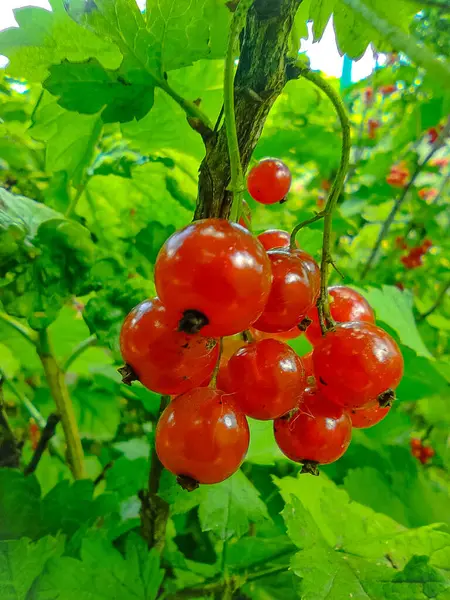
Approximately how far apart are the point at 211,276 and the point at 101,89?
0.33 meters

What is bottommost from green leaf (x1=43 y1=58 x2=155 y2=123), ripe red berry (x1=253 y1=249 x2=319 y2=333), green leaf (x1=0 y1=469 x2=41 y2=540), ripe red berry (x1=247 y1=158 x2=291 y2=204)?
green leaf (x1=0 y1=469 x2=41 y2=540)

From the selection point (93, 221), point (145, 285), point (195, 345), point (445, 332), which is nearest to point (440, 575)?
point (195, 345)

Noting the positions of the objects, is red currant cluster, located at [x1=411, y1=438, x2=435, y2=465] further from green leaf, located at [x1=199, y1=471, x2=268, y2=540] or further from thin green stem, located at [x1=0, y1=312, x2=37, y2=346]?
thin green stem, located at [x1=0, y1=312, x2=37, y2=346]

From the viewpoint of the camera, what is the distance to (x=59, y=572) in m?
0.68

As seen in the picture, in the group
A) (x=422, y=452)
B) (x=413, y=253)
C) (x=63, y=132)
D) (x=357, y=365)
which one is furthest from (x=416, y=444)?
(x=63, y=132)

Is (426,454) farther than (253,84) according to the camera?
Yes

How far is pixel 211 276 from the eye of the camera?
37 centimetres

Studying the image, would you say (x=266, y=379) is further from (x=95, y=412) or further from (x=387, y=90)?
(x=387, y=90)

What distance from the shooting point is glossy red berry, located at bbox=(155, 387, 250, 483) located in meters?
0.43

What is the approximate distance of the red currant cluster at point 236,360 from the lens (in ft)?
1.22

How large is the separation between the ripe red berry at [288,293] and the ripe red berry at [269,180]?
0.19 m

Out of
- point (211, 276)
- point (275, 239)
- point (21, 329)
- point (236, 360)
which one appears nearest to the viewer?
point (211, 276)

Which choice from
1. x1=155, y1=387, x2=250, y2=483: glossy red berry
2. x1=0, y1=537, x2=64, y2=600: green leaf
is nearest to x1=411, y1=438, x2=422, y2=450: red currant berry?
x1=0, y1=537, x2=64, y2=600: green leaf

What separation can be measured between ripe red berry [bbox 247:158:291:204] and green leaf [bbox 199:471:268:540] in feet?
1.47
